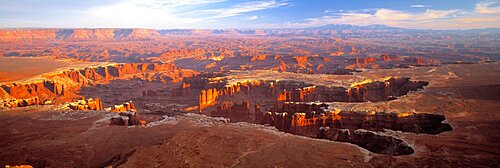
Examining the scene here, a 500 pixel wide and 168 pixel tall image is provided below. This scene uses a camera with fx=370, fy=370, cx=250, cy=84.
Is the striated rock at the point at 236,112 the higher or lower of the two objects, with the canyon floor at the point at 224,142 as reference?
lower

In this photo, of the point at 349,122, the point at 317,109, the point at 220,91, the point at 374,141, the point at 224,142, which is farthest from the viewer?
the point at 220,91

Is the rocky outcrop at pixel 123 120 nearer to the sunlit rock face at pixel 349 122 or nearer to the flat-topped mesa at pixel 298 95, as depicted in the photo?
the sunlit rock face at pixel 349 122

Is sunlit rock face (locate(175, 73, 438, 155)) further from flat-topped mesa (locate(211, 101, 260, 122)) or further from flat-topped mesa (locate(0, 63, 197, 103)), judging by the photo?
flat-topped mesa (locate(0, 63, 197, 103))

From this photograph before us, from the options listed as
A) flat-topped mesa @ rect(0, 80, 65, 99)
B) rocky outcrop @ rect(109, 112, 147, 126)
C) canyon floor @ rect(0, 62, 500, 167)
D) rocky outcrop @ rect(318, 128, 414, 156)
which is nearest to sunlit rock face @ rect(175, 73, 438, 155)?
rocky outcrop @ rect(318, 128, 414, 156)

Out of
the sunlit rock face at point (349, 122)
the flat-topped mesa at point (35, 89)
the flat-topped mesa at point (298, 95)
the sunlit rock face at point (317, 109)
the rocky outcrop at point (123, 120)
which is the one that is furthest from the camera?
the flat-topped mesa at point (35, 89)

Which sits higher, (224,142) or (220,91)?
(224,142)

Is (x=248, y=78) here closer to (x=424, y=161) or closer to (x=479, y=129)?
(x=479, y=129)

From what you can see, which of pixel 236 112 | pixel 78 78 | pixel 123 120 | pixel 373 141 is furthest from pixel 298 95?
pixel 78 78

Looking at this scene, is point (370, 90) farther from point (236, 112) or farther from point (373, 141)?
point (373, 141)

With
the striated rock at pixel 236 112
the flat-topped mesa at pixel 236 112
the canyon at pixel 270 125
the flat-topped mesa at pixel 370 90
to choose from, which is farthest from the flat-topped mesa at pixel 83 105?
the flat-topped mesa at pixel 370 90
